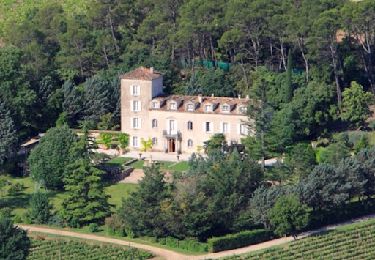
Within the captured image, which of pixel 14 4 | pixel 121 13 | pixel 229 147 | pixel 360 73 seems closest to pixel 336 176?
pixel 229 147

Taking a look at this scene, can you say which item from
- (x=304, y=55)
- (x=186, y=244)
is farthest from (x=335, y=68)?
(x=186, y=244)

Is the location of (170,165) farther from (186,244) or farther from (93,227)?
(186,244)

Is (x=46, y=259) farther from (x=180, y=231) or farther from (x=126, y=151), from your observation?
(x=126, y=151)

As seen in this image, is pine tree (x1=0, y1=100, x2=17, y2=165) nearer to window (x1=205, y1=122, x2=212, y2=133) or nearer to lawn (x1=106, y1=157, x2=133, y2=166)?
lawn (x1=106, y1=157, x2=133, y2=166)

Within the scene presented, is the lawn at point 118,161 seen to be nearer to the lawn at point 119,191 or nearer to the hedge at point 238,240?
the lawn at point 119,191

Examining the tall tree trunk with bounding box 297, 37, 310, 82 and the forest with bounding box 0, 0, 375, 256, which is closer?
the forest with bounding box 0, 0, 375, 256

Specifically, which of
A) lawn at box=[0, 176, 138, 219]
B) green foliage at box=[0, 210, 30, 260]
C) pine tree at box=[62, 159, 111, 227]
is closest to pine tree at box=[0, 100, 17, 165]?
lawn at box=[0, 176, 138, 219]
